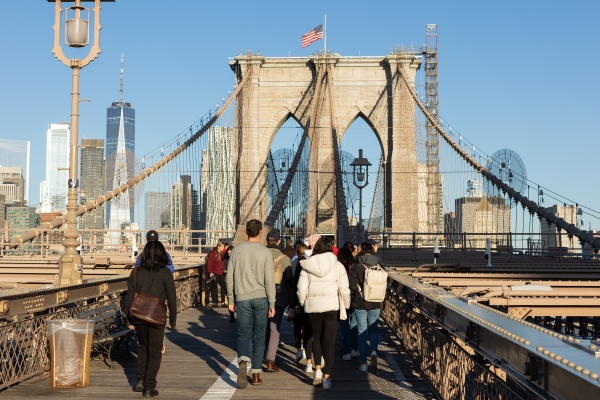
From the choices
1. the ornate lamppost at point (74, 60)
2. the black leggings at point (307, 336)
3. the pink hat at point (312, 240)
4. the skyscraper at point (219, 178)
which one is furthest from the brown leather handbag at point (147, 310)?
the skyscraper at point (219, 178)

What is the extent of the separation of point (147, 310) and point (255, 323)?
147 centimetres

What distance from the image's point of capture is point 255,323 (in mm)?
9406

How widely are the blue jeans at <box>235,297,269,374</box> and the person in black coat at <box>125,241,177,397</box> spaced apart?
0.94 meters

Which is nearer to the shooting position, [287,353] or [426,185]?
[287,353]

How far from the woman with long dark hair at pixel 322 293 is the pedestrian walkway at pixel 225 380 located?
0.51 meters

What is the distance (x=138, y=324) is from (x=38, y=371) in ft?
4.97

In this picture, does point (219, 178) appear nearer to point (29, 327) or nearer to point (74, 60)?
point (74, 60)

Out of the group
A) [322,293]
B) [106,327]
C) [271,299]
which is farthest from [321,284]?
[106,327]

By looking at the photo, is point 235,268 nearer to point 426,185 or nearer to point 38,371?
point 38,371

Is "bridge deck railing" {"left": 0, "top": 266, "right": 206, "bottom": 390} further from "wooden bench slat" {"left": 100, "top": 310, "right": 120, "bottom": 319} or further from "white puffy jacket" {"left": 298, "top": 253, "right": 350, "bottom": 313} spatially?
"white puffy jacket" {"left": 298, "top": 253, "right": 350, "bottom": 313}

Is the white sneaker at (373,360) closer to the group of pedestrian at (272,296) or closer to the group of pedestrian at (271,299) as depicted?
the group of pedestrian at (271,299)

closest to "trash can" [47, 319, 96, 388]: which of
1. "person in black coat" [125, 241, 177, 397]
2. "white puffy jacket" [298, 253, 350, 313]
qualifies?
"person in black coat" [125, 241, 177, 397]

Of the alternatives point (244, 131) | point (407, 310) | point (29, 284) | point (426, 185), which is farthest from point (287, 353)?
point (426, 185)

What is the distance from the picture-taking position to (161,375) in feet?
32.0
